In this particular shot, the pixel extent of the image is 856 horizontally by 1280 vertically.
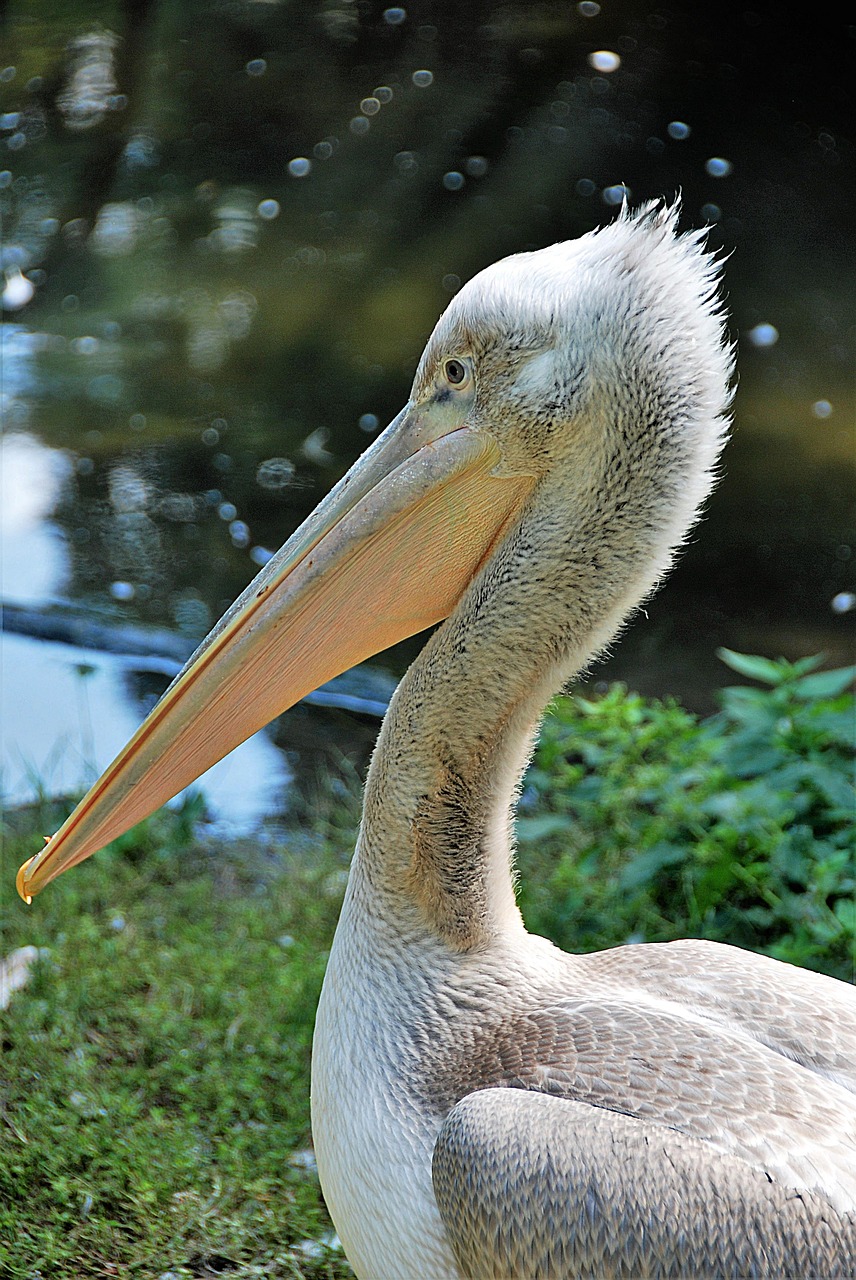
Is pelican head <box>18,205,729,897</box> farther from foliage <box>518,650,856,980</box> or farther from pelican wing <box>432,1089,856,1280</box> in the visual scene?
foliage <box>518,650,856,980</box>

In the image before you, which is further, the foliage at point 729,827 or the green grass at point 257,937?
the foliage at point 729,827

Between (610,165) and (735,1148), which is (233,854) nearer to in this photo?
(735,1148)

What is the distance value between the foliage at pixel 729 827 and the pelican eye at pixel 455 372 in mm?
1225

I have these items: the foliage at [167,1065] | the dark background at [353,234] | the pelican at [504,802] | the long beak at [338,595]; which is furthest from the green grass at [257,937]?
the dark background at [353,234]

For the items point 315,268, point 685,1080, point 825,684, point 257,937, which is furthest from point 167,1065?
point 315,268

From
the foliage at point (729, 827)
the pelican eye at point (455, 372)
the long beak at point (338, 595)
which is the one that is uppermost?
the pelican eye at point (455, 372)

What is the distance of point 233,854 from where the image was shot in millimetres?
3527

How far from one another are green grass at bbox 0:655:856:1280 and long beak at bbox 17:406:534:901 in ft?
2.62

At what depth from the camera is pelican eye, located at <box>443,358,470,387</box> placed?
1684mm

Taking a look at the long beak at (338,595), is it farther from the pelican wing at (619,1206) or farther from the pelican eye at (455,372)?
the pelican wing at (619,1206)

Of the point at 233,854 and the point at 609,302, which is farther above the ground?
the point at 609,302

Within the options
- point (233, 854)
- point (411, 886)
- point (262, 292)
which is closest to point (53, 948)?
point (233, 854)

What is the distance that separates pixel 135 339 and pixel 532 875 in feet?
10.4

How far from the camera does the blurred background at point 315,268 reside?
4.33m
